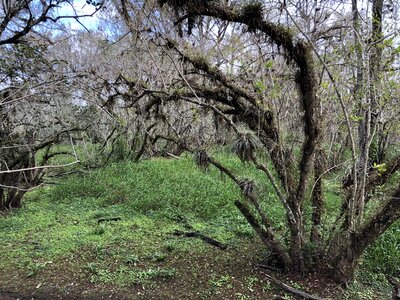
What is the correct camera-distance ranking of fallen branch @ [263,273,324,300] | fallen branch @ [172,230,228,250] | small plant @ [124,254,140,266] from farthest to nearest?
1. fallen branch @ [172,230,228,250]
2. small plant @ [124,254,140,266]
3. fallen branch @ [263,273,324,300]

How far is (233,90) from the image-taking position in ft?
12.8

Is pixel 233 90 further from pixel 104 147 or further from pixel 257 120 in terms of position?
pixel 104 147

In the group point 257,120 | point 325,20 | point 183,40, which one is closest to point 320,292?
point 257,120

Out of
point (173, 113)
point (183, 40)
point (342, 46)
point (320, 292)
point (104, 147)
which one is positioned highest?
point (183, 40)

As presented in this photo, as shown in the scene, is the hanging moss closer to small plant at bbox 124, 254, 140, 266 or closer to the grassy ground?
the grassy ground

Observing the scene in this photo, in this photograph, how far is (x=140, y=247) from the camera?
445 centimetres

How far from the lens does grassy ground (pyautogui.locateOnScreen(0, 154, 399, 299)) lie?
3402mm

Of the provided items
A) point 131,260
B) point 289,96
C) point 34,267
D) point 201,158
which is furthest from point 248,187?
point 34,267

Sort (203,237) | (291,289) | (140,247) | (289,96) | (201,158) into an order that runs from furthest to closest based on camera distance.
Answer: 1. (203,237)
2. (140,247)
3. (289,96)
4. (201,158)
5. (291,289)

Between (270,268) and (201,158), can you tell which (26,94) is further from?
(270,268)

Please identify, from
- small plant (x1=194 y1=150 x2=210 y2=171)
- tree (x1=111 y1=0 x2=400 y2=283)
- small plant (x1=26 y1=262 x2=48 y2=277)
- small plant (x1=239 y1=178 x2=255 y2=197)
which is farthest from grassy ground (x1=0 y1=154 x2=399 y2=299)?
small plant (x1=194 y1=150 x2=210 y2=171)

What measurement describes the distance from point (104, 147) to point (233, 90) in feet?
17.1

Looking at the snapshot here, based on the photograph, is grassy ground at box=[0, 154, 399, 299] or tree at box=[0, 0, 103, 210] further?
tree at box=[0, 0, 103, 210]

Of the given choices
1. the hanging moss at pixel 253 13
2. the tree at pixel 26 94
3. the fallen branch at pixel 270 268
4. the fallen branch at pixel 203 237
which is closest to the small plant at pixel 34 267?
the tree at pixel 26 94
